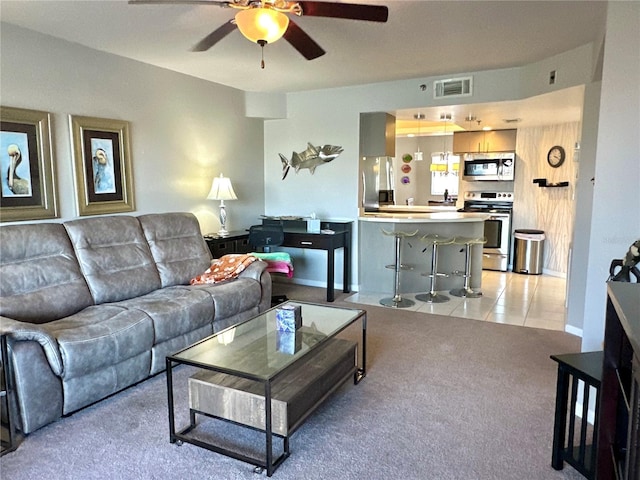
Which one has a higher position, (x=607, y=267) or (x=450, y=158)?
(x=450, y=158)

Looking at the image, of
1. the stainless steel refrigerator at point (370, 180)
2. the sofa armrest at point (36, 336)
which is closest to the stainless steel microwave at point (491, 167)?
the stainless steel refrigerator at point (370, 180)

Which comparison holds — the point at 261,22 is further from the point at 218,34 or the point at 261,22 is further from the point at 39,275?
the point at 39,275

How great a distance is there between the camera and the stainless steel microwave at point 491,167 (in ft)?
21.6

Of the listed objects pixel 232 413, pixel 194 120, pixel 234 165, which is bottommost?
pixel 232 413

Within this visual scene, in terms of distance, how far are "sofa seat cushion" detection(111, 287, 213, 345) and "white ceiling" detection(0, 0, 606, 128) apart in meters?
1.86

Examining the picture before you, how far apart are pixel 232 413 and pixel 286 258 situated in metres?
2.30

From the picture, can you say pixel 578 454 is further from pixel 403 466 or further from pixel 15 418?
pixel 15 418

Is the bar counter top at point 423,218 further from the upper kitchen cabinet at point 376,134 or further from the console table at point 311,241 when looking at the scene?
the upper kitchen cabinet at point 376,134

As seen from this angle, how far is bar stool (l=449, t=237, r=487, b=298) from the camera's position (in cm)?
489

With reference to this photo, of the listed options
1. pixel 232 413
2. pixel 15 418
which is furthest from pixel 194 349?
pixel 15 418

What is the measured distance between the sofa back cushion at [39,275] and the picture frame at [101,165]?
0.53 metres

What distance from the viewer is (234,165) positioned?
525 centimetres

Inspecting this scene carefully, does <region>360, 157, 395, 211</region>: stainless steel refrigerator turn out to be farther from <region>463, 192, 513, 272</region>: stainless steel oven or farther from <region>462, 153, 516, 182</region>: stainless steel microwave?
<region>463, 192, 513, 272</region>: stainless steel oven

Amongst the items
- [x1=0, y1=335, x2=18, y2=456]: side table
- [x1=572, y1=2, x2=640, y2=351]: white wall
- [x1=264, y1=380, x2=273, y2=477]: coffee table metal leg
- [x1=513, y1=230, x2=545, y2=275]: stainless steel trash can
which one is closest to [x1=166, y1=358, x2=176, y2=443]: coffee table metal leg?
[x1=264, y1=380, x2=273, y2=477]: coffee table metal leg
